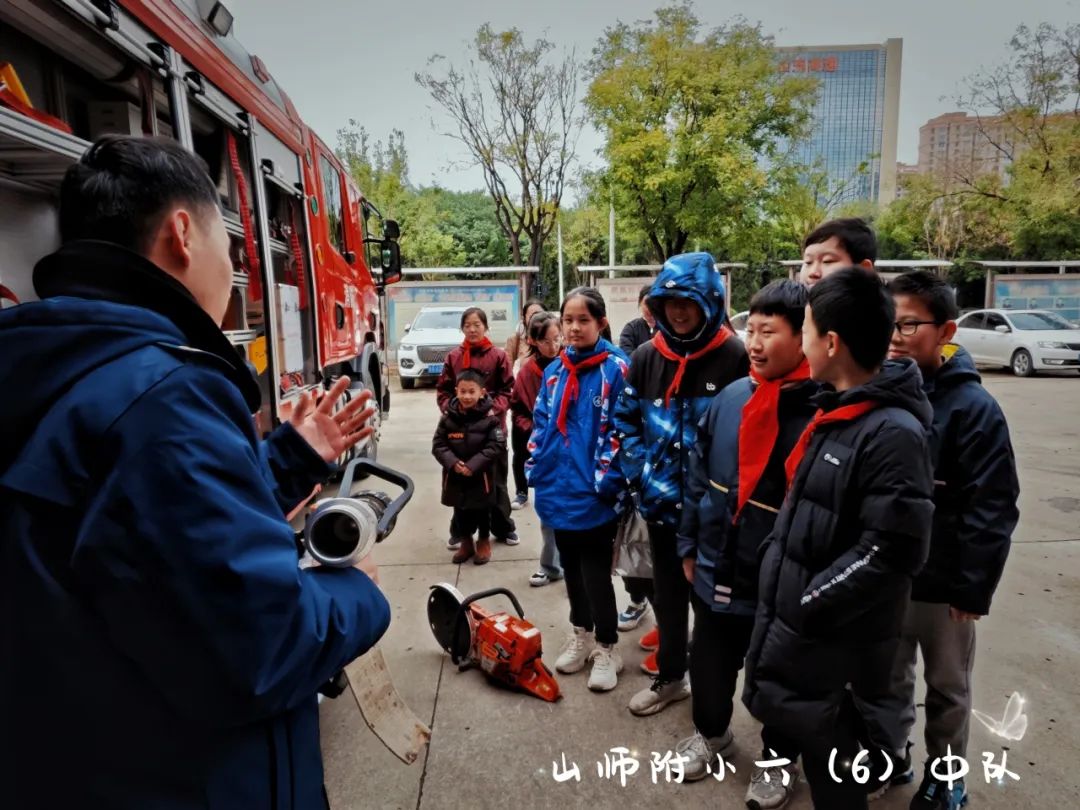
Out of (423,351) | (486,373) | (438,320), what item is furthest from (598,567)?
(438,320)

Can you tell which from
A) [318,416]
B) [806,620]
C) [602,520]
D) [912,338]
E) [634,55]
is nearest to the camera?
[318,416]

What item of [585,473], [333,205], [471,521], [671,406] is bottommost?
[471,521]

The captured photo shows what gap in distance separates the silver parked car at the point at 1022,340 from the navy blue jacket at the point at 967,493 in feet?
43.6

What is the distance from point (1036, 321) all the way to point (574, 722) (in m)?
15.6

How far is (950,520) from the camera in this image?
79.0 inches

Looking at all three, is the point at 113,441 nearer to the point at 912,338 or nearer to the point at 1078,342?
the point at 912,338

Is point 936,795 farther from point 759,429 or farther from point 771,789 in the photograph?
point 759,429

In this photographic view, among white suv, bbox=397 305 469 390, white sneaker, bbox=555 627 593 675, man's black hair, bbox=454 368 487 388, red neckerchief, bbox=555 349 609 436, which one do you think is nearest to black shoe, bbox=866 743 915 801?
white sneaker, bbox=555 627 593 675

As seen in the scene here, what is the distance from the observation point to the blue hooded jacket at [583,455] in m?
2.79

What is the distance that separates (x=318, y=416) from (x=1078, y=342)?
16.0 meters

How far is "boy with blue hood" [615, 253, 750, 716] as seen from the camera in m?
2.40


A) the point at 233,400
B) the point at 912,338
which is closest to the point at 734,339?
the point at 912,338

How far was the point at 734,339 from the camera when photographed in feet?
8.16

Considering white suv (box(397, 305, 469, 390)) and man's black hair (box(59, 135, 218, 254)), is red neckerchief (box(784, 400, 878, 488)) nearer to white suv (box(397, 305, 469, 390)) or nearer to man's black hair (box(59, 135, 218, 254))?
man's black hair (box(59, 135, 218, 254))
